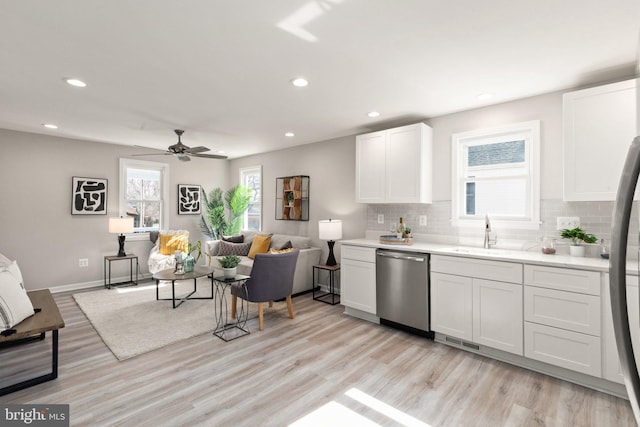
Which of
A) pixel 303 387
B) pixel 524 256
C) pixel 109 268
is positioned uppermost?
pixel 524 256

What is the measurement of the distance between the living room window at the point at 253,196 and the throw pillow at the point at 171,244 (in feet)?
4.87

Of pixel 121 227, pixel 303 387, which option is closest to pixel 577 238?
pixel 303 387

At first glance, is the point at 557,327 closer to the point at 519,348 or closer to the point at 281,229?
the point at 519,348

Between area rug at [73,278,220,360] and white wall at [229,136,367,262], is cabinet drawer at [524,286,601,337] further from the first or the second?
area rug at [73,278,220,360]

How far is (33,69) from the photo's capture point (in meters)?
2.61

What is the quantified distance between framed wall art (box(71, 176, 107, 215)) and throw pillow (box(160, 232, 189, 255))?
1105 millimetres

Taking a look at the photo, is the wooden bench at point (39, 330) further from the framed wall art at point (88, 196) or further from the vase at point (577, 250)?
the vase at point (577, 250)

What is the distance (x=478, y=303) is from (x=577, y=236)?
40.3 inches

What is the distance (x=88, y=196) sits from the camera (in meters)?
5.34

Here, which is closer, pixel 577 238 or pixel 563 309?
pixel 563 309

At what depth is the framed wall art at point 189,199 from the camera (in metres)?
6.45

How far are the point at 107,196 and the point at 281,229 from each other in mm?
3080

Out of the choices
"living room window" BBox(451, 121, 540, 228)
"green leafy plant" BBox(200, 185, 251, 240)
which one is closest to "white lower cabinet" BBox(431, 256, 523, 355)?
"living room window" BBox(451, 121, 540, 228)

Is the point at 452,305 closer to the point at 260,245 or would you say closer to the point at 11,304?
the point at 260,245
